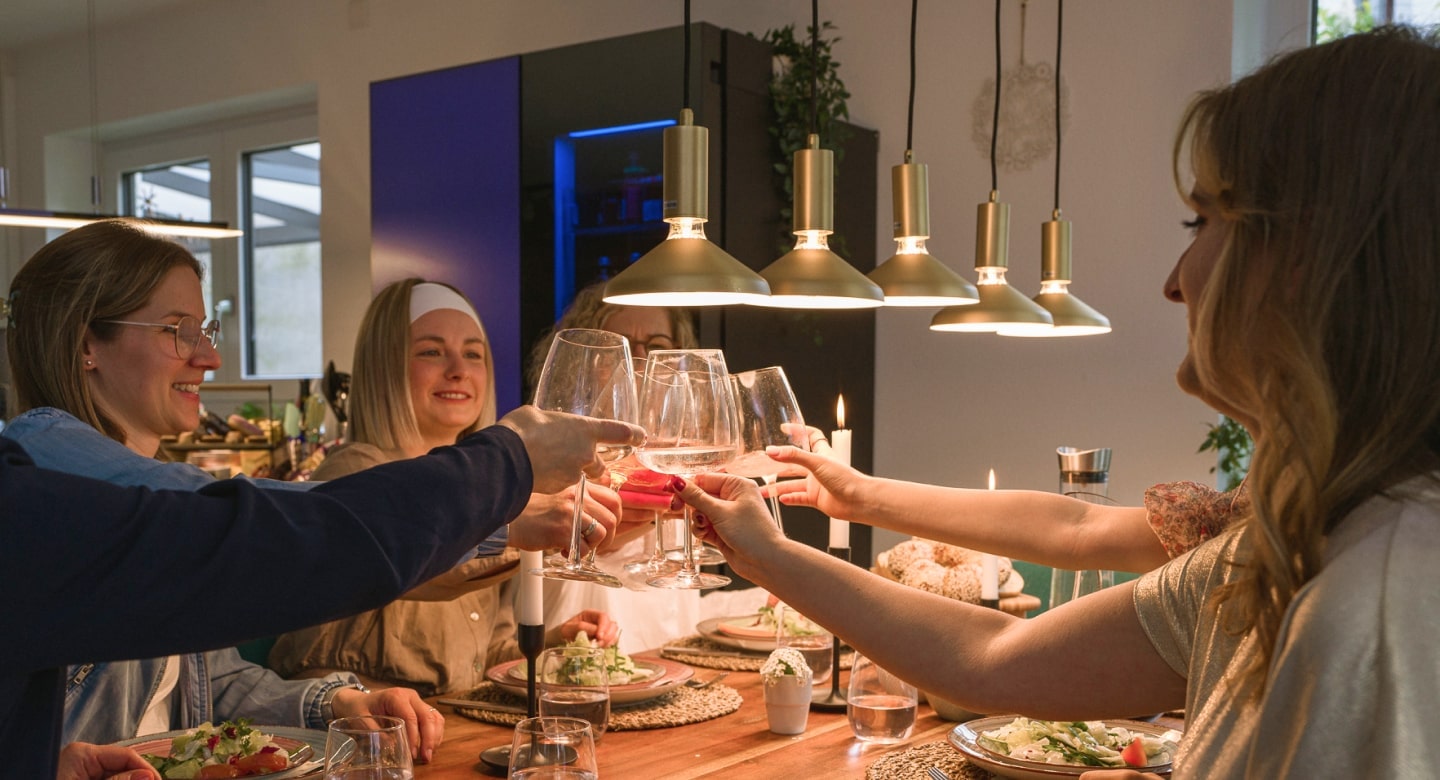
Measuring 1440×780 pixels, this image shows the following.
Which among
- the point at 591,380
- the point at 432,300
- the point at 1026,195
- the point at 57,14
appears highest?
the point at 57,14

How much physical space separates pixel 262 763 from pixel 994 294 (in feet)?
4.53

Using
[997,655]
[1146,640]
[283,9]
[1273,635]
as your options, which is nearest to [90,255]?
[997,655]

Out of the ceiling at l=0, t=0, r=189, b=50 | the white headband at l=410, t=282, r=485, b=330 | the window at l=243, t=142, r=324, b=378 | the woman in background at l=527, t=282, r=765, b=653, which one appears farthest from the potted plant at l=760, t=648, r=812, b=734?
the ceiling at l=0, t=0, r=189, b=50

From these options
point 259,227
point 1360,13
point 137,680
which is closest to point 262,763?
point 137,680

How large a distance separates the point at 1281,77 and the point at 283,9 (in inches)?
220

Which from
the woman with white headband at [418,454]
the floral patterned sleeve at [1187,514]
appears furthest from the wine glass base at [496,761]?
the floral patterned sleeve at [1187,514]

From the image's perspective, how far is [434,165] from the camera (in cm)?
434

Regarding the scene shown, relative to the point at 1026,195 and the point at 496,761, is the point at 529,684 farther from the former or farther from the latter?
the point at 1026,195

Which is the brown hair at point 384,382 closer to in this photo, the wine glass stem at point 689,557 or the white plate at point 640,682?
the white plate at point 640,682

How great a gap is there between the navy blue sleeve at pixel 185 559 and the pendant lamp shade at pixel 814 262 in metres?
0.80

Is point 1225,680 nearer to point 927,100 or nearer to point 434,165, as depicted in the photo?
point 927,100

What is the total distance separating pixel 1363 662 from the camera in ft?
2.55

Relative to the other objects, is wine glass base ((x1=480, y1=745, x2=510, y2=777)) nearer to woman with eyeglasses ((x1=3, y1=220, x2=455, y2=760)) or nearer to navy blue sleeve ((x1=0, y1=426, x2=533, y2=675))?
woman with eyeglasses ((x1=3, y1=220, x2=455, y2=760))

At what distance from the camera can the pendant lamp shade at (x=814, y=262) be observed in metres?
1.68
